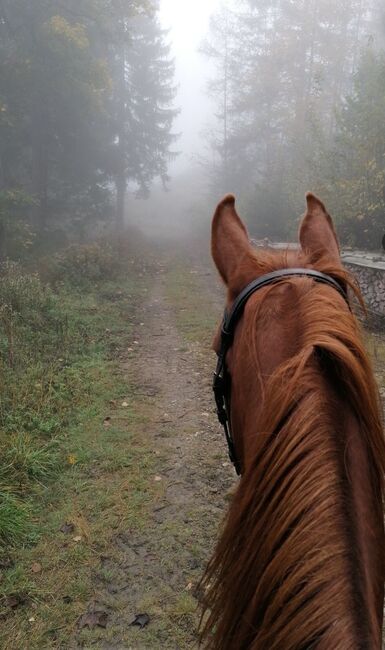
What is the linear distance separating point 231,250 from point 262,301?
0.39 m

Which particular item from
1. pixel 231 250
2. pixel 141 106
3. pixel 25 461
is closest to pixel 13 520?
pixel 25 461

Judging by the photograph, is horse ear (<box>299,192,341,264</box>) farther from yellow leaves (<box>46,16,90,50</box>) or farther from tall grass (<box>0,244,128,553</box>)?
yellow leaves (<box>46,16,90,50</box>)

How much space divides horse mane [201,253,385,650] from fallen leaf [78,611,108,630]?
2242mm

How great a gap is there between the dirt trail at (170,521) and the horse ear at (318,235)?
8.13 feet

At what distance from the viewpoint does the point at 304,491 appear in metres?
0.84

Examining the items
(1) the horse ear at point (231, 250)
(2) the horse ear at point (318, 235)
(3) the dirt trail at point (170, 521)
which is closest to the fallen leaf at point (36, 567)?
(3) the dirt trail at point (170, 521)

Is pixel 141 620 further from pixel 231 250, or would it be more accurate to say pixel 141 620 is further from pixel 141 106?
pixel 141 106

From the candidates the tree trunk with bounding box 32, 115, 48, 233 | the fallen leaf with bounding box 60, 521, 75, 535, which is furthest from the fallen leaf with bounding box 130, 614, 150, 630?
the tree trunk with bounding box 32, 115, 48, 233

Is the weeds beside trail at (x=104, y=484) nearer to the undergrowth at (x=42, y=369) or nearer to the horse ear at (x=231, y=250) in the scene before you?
the undergrowth at (x=42, y=369)

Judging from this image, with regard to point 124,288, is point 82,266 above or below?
above

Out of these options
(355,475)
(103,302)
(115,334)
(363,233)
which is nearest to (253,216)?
(363,233)

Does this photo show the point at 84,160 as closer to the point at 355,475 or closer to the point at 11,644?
the point at 11,644

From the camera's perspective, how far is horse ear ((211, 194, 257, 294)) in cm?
140

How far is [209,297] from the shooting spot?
1135cm
